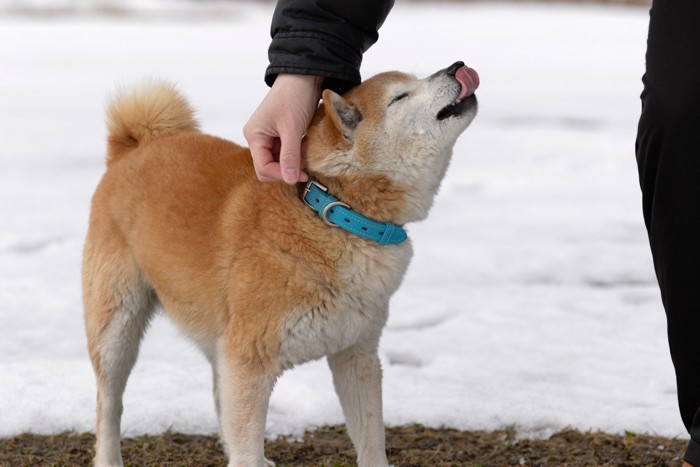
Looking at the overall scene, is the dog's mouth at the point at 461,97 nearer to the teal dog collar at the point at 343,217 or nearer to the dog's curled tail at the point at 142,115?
the teal dog collar at the point at 343,217

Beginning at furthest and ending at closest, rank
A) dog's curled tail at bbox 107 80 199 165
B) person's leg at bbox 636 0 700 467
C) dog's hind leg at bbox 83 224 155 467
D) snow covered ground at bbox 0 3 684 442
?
1. snow covered ground at bbox 0 3 684 442
2. dog's curled tail at bbox 107 80 199 165
3. dog's hind leg at bbox 83 224 155 467
4. person's leg at bbox 636 0 700 467

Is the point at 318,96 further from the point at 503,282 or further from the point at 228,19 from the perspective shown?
the point at 228,19

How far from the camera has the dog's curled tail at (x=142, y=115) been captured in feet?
10.2

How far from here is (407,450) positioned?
3.07m

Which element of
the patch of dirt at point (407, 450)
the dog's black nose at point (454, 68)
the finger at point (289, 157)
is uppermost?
the dog's black nose at point (454, 68)

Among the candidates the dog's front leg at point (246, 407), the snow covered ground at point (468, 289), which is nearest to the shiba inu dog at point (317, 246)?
the dog's front leg at point (246, 407)

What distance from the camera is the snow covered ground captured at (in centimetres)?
339

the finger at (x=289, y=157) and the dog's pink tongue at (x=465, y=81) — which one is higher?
the dog's pink tongue at (x=465, y=81)

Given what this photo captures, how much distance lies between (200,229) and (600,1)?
24.7 m

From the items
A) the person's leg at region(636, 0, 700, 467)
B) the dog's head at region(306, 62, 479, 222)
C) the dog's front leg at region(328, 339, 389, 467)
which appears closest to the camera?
the person's leg at region(636, 0, 700, 467)

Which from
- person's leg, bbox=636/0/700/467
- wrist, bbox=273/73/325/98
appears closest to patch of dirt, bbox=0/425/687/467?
person's leg, bbox=636/0/700/467

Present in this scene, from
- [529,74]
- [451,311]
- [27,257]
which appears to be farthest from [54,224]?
[529,74]

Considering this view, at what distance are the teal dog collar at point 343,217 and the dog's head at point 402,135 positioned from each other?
5 centimetres

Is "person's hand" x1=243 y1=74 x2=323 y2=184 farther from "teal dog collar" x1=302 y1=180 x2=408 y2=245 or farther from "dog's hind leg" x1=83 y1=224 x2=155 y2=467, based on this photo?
"dog's hind leg" x1=83 y1=224 x2=155 y2=467
